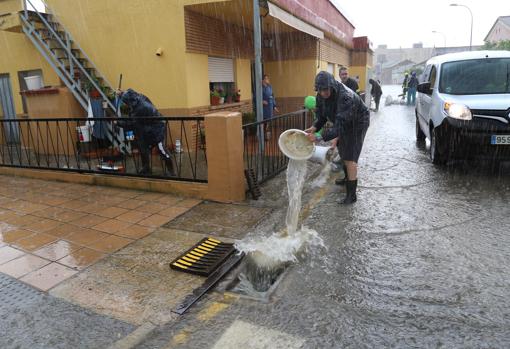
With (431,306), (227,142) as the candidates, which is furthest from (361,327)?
(227,142)

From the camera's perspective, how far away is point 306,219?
15.8 ft

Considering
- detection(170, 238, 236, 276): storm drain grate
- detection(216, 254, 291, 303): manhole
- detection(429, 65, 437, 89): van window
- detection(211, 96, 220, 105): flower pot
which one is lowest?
detection(216, 254, 291, 303): manhole

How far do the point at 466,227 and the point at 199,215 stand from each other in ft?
10.4

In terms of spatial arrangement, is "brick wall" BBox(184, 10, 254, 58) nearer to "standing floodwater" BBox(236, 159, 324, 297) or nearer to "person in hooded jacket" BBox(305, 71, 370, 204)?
"person in hooded jacket" BBox(305, 71, 370, 204)

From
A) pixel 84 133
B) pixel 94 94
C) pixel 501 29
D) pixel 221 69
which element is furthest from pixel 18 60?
pixel 501 29

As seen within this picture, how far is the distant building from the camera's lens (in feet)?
193

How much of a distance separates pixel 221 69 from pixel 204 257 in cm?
740

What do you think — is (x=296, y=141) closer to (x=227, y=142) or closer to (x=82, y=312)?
(x=227, y=142)

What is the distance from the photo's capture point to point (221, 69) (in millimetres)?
10227

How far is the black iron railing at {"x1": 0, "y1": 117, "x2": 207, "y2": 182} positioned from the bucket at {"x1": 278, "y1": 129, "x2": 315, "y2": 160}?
5.34 feet

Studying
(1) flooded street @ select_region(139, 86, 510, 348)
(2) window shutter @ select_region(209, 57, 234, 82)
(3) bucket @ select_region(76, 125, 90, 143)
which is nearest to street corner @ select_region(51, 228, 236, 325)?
(1) flooded street @ select_region(139, 86, 510, 348)

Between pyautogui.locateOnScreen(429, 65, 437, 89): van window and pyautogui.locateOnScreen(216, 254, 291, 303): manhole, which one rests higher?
pyautogui.locateOnScreen(429, 65, 437, 89): van window

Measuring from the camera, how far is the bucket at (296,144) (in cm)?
453

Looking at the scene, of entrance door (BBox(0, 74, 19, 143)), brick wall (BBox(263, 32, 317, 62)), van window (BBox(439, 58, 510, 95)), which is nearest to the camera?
van window (BBox(439, 58, 510, 95))
